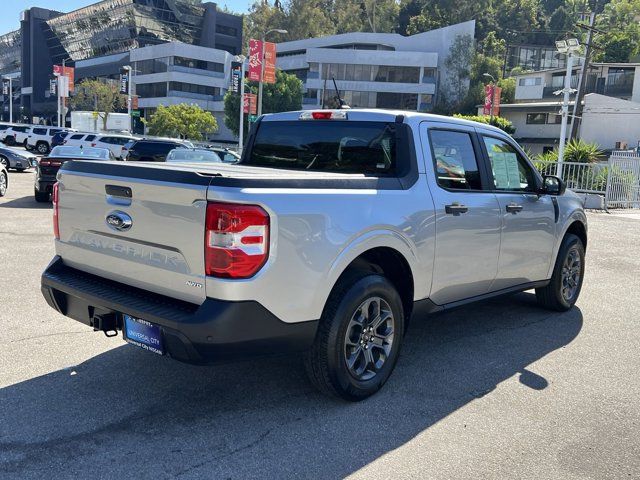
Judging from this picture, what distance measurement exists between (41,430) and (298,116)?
10.0 ft

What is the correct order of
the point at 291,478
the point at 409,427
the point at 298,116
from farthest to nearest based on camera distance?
the point at 298,116 → the point at 409,427 → the point at 291,478

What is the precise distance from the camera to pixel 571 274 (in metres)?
6.62

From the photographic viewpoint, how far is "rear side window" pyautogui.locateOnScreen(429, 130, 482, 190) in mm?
4660

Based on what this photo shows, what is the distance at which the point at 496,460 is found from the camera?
3.40m

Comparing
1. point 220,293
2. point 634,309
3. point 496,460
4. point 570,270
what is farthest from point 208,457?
point 634,309

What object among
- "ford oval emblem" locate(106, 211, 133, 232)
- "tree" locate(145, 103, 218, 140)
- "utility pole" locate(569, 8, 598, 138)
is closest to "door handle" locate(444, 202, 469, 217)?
"ford oval emblem" locate(106, 211, 133, 232)

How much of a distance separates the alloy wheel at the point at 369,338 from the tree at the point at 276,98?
57688mm

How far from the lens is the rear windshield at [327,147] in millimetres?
4562

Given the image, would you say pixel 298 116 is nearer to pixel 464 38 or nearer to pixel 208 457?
pixel 208 457

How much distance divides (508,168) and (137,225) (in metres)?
3.49

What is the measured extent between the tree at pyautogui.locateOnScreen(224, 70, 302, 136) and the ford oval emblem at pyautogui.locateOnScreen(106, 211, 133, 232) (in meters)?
57.8

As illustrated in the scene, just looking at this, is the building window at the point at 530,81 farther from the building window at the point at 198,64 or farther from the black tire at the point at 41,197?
the black tire at the point at 41,197

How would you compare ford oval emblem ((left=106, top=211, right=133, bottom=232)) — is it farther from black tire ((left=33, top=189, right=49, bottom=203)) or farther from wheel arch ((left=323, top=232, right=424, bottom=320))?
black tire ((left=33, top=189, right=49, bottom=203))

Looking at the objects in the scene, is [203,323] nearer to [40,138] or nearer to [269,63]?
→ [269,63]
